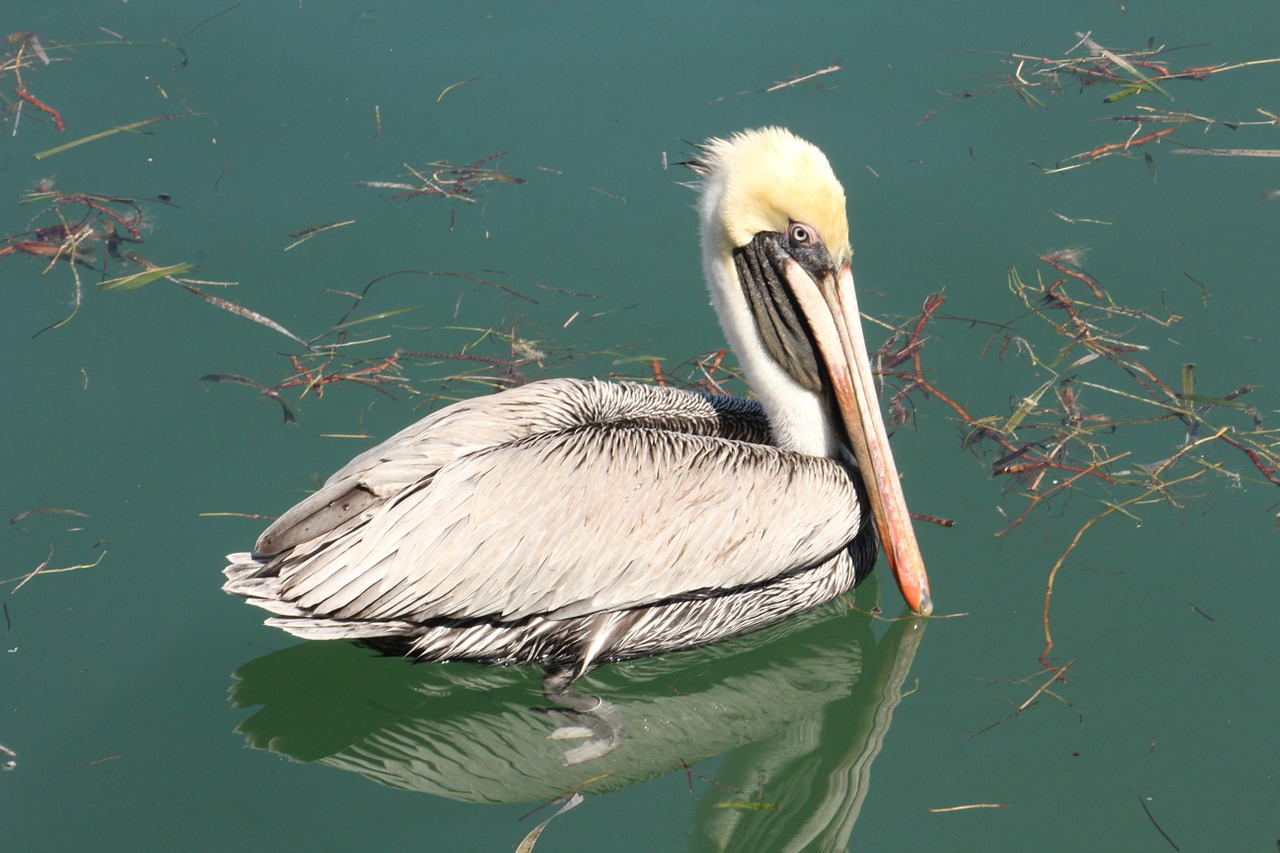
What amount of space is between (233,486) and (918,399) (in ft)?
8.09

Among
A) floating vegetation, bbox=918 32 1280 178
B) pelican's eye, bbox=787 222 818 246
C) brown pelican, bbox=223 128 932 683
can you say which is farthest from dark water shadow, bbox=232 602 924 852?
floating vegetation, bbox=918 32 1280 178

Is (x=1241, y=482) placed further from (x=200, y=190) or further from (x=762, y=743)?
(x=200, y=190)

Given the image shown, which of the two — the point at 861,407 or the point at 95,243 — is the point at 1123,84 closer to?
the point at 861,407

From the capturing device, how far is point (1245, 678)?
361cm

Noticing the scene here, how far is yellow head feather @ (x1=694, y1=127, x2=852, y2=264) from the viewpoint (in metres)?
3.54

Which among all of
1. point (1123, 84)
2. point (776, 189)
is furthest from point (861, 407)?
point (1123, 84)

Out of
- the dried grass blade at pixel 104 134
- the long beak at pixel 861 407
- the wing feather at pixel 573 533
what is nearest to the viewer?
the wing feather at pixel 573 533

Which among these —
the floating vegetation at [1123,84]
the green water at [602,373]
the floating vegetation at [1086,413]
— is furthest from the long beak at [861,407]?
the floating vegetation at [1123,84]

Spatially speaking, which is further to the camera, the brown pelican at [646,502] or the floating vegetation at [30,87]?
the floating vegetation at [30,87]

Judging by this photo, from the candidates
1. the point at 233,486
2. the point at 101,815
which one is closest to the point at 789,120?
the point at 233,486

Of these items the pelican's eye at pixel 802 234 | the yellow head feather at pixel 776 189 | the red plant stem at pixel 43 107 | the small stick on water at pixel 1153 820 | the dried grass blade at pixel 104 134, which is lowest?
the small stick on water at pixel 1153 820

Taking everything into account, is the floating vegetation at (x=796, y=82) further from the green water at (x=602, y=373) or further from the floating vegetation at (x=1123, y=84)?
the floating vegetation at (x=1123, y=84)

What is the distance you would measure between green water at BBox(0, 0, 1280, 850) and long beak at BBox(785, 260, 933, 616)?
25cm

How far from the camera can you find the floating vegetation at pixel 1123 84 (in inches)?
211
